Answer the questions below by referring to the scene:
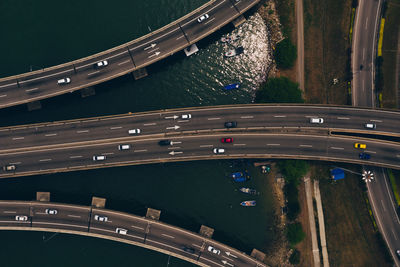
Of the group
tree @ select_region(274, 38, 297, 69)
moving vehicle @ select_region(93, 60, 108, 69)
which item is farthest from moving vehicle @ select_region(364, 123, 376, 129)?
moving vehicle @ select_region(93, 60, 108, 69)

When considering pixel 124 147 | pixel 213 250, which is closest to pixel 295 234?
pixel 213 250

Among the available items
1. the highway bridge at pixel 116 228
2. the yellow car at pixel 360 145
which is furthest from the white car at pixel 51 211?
the yellow car at pixel 360 145

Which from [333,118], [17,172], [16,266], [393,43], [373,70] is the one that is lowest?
[16,266]

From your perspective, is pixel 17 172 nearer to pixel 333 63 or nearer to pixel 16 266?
pixel 16 266

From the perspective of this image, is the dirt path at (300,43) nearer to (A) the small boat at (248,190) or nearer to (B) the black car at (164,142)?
(A) the small boat at (248,190)

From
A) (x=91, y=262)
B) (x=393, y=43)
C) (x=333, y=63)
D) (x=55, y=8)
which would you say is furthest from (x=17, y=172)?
(x=393, y=43)

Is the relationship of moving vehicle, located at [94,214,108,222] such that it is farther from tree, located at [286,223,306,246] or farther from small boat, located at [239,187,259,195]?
tree, located at [286,223,306,246]

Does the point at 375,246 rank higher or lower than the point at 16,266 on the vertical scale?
higher
